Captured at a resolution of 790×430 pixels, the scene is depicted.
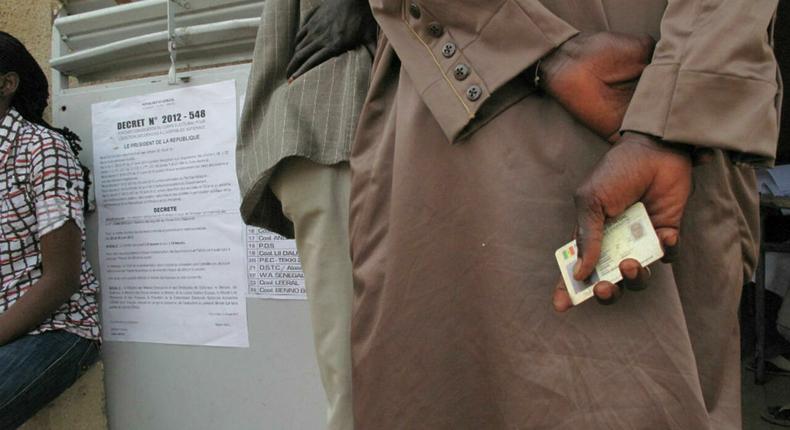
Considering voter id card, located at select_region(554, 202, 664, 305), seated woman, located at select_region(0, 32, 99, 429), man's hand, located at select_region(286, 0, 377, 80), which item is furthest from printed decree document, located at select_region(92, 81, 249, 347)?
voter id card, located at select_region(554, 202, 664, 305)

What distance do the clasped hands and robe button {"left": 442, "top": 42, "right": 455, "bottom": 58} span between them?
0.57 feet

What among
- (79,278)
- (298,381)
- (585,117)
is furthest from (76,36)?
(585,117)

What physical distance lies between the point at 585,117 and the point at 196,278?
1.99 m

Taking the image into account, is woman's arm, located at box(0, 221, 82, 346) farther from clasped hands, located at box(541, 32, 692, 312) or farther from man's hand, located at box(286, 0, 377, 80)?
clasped hands, located at box(541, 32, 692, 312)

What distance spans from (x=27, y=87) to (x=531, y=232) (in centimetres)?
264

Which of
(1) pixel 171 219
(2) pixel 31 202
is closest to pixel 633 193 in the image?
(1) pixel 171 219

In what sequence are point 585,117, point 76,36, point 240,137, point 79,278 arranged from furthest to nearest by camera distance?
point 76,36 < point 79,278 < point 240,137 < point 585,117

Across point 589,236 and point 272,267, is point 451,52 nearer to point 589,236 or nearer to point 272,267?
point 589,236

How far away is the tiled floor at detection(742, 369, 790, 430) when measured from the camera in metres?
2.71

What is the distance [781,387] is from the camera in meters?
2.96

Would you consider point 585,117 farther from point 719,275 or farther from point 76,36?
point 76,36

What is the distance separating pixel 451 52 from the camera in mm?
1004

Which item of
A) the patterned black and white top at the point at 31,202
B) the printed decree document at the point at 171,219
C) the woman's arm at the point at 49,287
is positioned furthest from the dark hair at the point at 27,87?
the woman's arm at the point at 49,287

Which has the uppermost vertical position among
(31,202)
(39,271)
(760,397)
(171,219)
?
(31,202)
